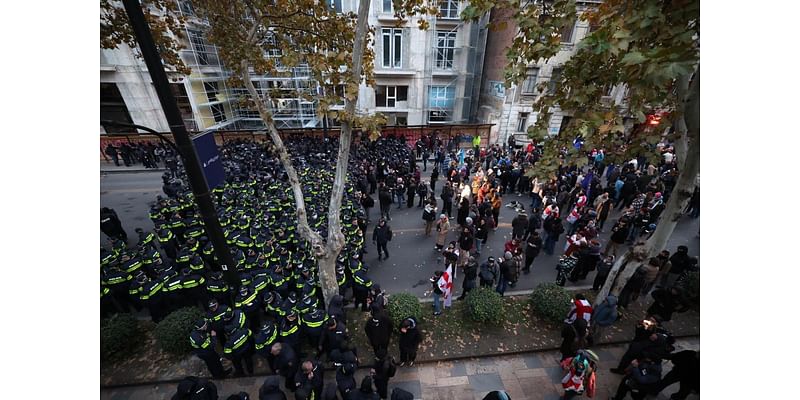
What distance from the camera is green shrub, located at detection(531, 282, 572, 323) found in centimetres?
680

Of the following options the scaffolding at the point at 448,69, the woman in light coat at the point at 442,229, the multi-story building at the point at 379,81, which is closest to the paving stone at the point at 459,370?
the woman in light coat at the point at 442,229

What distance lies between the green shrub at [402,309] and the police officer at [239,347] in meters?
2.78

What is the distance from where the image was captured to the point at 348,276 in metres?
7.82

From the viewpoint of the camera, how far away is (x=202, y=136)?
5.43 meters

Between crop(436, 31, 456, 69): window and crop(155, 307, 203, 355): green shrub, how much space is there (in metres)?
23.9

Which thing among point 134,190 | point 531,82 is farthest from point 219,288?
point 531,82

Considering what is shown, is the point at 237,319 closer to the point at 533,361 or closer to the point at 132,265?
the point at 132,265

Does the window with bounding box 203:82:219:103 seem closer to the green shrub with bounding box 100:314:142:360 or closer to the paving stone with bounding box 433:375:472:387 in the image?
the green shrub with bounding box 100:314:142:360

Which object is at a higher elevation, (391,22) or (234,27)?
(391,22)

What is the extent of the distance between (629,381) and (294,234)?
327 inches

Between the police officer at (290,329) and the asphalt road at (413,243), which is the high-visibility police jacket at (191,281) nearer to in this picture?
the police officer at (290,329)

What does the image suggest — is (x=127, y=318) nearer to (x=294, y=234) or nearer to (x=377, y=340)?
(x=294, y=234)

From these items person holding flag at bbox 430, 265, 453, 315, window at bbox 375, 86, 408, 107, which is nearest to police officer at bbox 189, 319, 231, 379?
person holding flag at bbox 430, 265, 453, 315

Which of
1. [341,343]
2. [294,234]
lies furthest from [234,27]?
[341,343]
